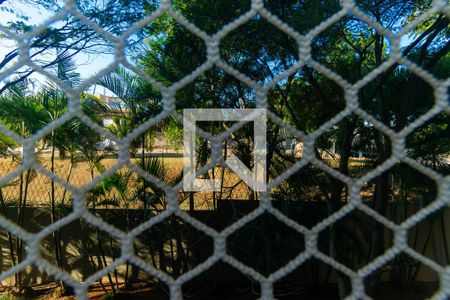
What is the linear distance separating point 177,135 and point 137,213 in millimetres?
791

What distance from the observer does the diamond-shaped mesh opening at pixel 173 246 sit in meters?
2.58

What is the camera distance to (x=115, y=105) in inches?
102

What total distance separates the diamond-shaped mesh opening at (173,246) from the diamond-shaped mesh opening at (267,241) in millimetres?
439

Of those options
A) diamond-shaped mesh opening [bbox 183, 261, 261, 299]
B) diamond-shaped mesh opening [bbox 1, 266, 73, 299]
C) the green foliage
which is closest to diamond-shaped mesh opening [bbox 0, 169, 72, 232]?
diamond-shaped mesh opening [bbox 1, 266, 73, 299]

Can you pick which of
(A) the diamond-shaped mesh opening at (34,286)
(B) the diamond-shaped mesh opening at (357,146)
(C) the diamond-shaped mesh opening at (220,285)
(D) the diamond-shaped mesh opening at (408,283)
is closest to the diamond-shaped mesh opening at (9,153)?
(A) the diamond-shaped mesh opening at (34,286)

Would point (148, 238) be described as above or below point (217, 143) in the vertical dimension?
below

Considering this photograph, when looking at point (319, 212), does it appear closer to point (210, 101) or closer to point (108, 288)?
point (210, 101)

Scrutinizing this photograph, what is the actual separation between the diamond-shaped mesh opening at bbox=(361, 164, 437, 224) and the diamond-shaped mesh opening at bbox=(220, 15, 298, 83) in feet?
2.79

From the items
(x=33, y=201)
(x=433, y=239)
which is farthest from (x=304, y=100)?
(x=33, y=201)

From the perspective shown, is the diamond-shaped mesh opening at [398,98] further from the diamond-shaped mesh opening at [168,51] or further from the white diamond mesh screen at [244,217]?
the white diamond mesh screen at [244,217]

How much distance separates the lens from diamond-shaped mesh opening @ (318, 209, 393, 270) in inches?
79.2

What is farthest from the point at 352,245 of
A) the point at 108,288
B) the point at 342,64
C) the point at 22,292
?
the point at 22,292

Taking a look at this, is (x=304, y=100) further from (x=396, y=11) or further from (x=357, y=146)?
(x=396, y=11)

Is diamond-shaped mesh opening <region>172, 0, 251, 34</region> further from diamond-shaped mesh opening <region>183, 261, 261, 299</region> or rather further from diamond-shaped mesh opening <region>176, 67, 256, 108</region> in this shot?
diamond-shaped mesh opening <region>183, 261, 261, 299</region>
